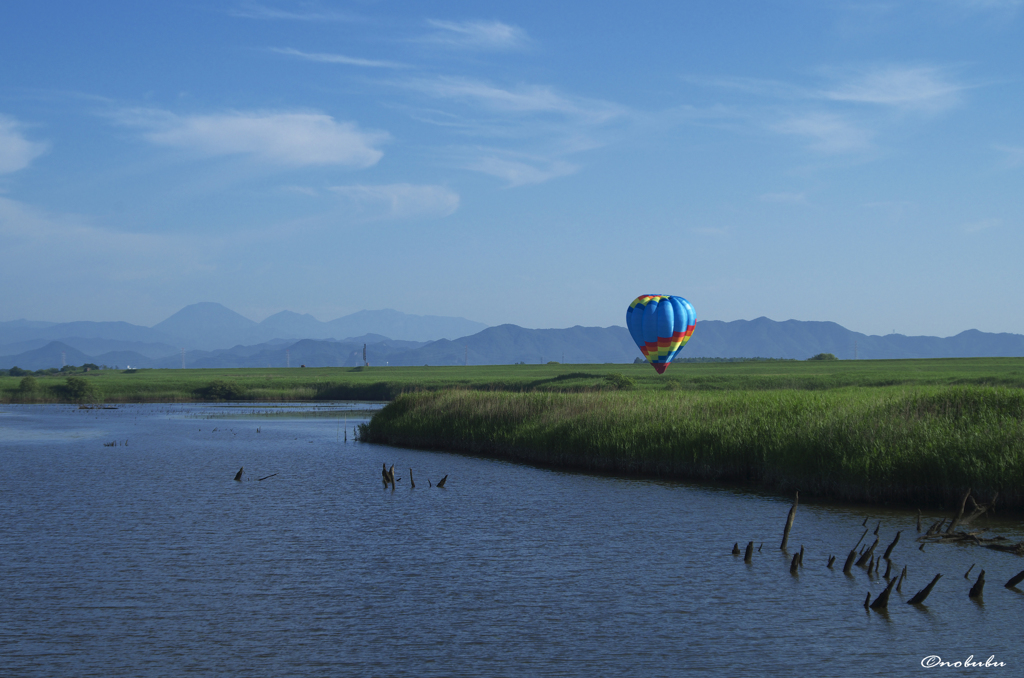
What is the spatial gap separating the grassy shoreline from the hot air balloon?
23.8 metres

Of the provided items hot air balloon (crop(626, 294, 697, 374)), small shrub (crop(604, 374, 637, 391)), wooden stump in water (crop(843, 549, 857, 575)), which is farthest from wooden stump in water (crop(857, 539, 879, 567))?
small shrub (crop(604, 374, 637, 391))

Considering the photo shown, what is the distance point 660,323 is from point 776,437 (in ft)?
119

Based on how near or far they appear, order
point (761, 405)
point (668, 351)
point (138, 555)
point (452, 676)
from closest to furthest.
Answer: point (452, 676)
point (138, 555)
point (761, 405)
point (668, 351)

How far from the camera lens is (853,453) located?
76.5 ft

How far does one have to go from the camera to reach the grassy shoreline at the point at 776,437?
21.7 meters

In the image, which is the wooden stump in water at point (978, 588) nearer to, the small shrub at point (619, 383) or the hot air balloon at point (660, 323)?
the hot air balloon at point (660, 323)

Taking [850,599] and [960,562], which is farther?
[960,562]

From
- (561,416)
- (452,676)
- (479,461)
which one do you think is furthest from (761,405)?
(452,676)

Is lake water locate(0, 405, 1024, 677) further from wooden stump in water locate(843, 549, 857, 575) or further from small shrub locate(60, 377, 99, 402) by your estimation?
small shrub locate(60, 377, 99, 402)

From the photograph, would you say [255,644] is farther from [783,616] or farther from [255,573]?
[783,616]

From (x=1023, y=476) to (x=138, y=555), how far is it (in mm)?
20590

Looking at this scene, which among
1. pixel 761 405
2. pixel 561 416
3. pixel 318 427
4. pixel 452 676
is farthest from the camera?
pixel 318 427

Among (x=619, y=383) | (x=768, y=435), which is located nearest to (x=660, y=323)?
(x=619, y=383)

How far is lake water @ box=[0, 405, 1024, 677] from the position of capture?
37.4ft
